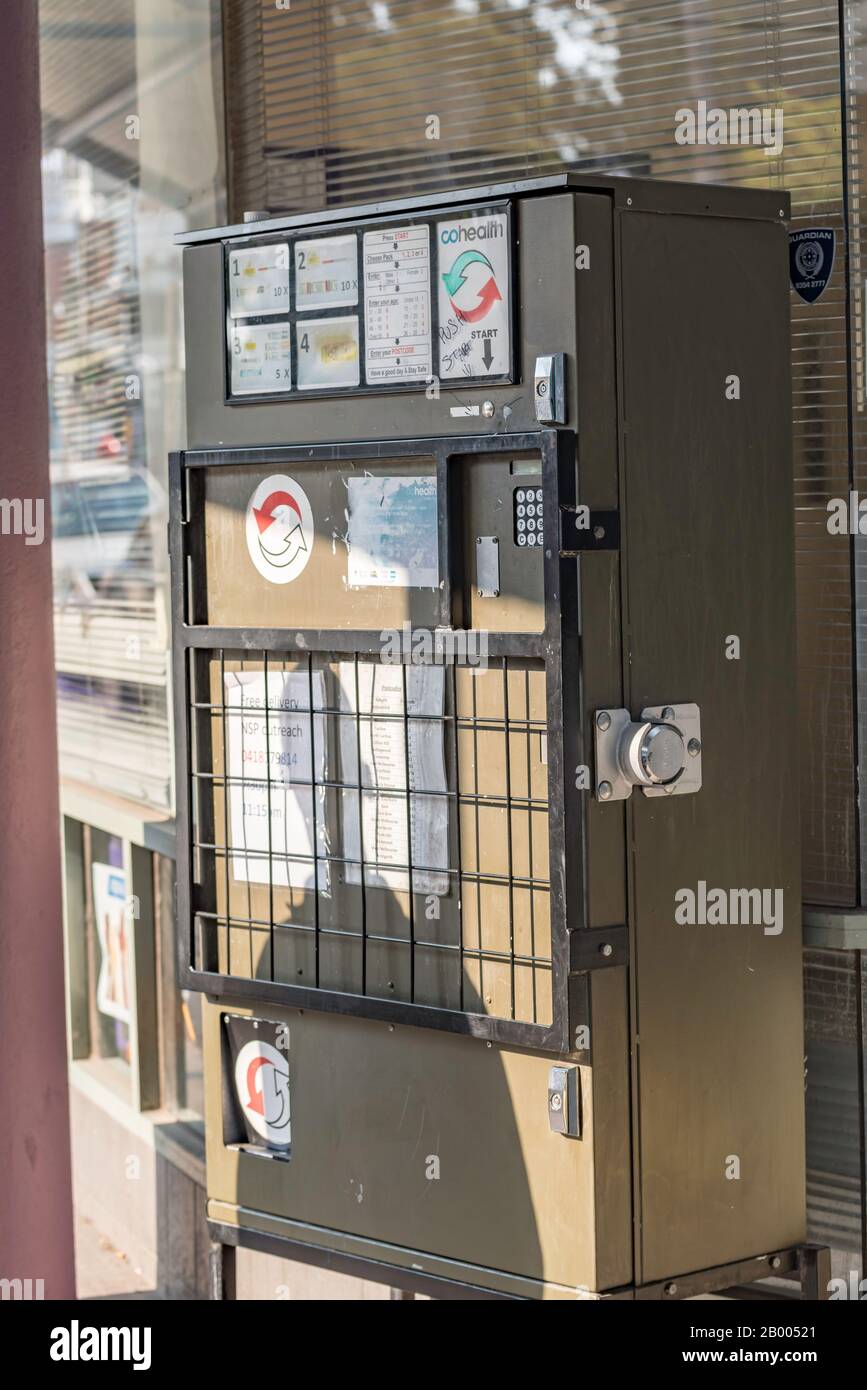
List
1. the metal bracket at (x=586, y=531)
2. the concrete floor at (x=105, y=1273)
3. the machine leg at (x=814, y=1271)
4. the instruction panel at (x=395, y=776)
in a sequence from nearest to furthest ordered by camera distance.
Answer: the metal bracket at (x=586, y=531) → the instruction panel at (x=395, y=776) → the machine leg at (x=814, y=1271) → the concrete floor at (x=105, y=1273)

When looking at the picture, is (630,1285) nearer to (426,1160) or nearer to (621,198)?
(426,1160)

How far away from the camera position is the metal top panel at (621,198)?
287cm

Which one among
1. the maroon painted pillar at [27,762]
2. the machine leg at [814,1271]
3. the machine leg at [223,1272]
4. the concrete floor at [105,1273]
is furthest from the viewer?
the concrete floor at [105,1273]

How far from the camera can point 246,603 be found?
3.36 meters

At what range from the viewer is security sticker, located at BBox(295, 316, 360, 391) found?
3.16 m

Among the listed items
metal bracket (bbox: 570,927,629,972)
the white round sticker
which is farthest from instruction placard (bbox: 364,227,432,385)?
the white round sticker

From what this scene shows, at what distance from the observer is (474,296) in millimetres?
2975

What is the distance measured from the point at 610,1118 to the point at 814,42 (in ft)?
6.91

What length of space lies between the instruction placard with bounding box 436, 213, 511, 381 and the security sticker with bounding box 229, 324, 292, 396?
1.25 ft

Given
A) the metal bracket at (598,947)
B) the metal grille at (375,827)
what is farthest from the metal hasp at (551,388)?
the metal bracket at (598,947)

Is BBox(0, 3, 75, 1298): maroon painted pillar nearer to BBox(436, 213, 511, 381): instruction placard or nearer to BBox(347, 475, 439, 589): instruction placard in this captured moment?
BBox(347, 475, 439, 589): instruction placard

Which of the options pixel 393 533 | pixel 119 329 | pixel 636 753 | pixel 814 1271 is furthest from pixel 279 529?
pixel 119 329

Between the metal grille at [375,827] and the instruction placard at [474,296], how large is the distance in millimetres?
529

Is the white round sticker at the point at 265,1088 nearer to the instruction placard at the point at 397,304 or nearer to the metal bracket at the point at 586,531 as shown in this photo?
the metal bracket at the point at 586,531
